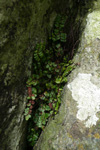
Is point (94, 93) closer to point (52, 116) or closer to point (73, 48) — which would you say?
point (52, 116)

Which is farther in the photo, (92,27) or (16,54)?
(92,27)

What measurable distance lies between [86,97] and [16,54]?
1182mm

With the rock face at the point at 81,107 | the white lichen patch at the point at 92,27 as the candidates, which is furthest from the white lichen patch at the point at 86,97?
the white lichen patch at the point at 92,27

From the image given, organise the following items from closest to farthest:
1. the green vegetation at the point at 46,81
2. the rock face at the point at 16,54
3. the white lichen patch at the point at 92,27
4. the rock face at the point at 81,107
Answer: the rock face at the point at 16,54 → the rock face at the point at 81,107 → the green vegetation at the point at 46,81 → the white lichen patch at the point at 92,27

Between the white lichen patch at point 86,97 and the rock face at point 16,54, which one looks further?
the white lichen patch at point 86,97

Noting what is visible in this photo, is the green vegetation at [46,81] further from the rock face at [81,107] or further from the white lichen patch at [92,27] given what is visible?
the white lichen patch at [92,27]

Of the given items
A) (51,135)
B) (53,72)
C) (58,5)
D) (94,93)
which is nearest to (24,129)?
(51,135)

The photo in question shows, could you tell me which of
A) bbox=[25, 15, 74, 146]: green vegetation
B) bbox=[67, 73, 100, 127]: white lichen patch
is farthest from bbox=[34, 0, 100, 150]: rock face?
bbox=[25, 15, 74, 146]: green vegetation

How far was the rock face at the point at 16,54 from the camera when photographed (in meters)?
1.48

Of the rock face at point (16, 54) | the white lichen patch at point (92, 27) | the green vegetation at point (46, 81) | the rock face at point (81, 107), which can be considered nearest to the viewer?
the rock face at point (16, 54)

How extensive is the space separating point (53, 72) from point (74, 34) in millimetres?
963

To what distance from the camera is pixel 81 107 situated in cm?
174

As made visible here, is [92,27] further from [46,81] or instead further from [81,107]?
[81,107]

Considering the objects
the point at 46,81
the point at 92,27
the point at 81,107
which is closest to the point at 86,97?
the point at 81,107
